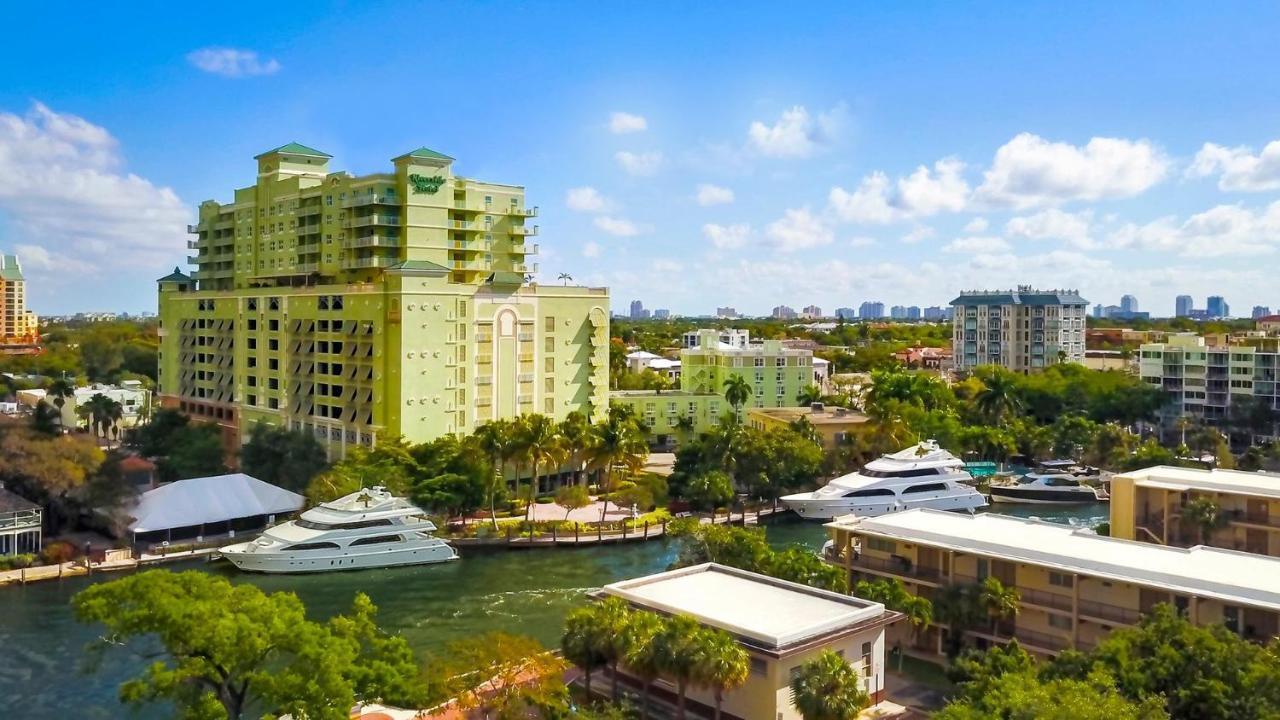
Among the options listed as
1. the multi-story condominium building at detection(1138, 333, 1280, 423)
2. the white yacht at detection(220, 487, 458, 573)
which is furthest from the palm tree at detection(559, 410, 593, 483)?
the multi-story condominium building at detection(1138, 333, 1280, 423)

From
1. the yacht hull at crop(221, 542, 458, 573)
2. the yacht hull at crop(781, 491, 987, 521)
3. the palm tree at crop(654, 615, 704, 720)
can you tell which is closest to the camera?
the palm tree at crop(654, 615, 704, 720)

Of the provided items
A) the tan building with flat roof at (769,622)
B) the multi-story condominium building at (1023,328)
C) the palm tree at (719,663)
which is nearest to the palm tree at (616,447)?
the tan building with flat roof at (769,622)

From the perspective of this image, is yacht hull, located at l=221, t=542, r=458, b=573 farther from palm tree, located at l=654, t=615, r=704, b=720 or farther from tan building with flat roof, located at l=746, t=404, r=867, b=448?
tan building with flat roof, located at l=746, t=404, r=867, b=448

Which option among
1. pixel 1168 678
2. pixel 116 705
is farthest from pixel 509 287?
pixel 1168 678

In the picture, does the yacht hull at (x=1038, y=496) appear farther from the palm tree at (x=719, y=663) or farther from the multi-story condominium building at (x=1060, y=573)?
the palm tree at (x=719, y=663)

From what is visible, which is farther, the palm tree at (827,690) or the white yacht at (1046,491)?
the white yacht at (1046,491)

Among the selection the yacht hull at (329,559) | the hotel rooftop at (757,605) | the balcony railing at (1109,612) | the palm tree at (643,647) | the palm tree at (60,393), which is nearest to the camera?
the palm tree at (643,647)

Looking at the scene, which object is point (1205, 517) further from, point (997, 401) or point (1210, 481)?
point (997, 401)

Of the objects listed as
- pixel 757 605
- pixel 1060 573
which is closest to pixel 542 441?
pixel 757 605
